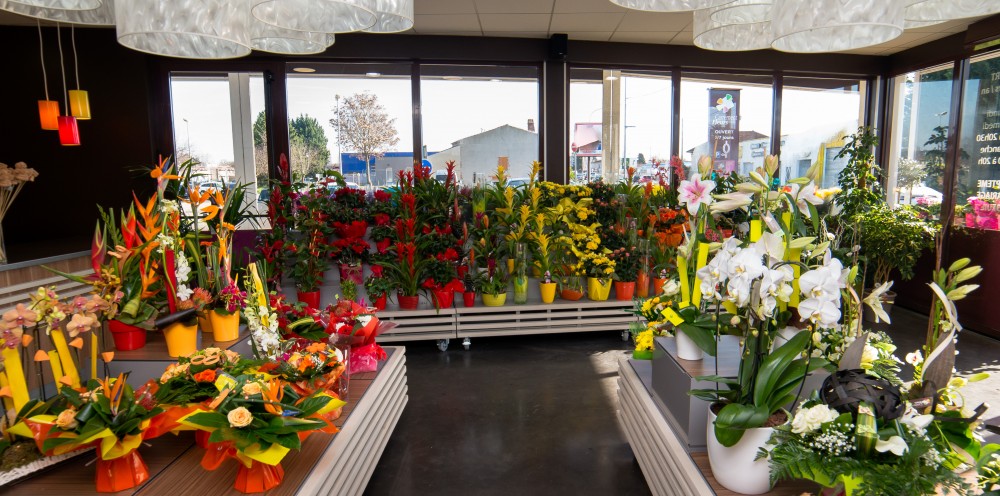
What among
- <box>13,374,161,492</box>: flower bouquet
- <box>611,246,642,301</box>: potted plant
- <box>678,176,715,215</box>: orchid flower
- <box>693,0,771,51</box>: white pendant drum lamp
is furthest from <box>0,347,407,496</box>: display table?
<box>611,246,642,301</box>: potted plant

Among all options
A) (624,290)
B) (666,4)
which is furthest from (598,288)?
(666,4)

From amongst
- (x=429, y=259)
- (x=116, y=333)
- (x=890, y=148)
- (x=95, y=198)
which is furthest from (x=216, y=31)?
(x=890, y=148)

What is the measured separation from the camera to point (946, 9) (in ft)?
5.93

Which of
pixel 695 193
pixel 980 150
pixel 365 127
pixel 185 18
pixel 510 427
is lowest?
pixel 510 427

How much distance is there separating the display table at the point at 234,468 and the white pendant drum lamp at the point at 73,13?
139 centimetres

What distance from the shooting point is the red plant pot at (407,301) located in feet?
15.9

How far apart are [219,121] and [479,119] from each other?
278cm

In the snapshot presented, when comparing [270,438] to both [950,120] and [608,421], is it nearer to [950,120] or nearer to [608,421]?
[608,421]

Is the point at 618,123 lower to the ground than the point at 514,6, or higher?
lower

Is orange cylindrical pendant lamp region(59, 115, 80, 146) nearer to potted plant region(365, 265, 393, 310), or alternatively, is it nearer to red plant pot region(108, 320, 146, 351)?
potted plant region(365, 265, 393, 310)

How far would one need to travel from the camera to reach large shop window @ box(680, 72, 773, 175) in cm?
665

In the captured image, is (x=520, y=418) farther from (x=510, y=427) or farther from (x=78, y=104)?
(x=78, y=104)

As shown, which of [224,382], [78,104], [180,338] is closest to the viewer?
[224,382]

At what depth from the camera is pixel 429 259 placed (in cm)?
472
